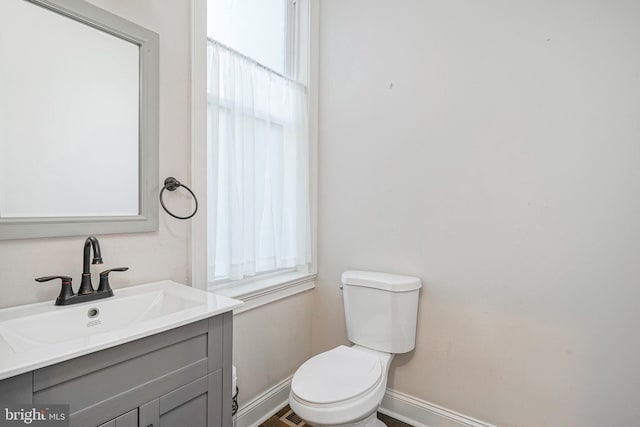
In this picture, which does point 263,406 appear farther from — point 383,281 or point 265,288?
point 383,281

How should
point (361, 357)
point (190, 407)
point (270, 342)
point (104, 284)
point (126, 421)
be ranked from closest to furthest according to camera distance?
point (126, 421) < point (190, 407) < point (104, 284) < point (361, 357) < point (270, 342)

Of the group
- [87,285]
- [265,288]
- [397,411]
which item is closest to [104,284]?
[87,285]

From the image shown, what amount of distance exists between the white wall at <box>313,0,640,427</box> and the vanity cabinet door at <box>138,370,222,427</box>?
1.09m

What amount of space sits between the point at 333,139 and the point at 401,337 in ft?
3.97

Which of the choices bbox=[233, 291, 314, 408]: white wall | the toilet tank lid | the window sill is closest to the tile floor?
bbox=[233, 291, 314, 408]: white wall

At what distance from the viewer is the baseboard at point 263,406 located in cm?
166

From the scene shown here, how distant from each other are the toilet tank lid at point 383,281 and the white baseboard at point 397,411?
2.14 feet

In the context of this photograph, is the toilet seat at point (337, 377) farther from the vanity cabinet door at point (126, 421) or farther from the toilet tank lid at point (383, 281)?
the vanity cabinet door at point (126, 421)

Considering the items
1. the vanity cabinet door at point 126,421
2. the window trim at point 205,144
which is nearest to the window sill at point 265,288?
the window trim at point 205,144

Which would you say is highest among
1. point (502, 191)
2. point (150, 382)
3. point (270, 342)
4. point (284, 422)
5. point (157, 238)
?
point (502, 191)

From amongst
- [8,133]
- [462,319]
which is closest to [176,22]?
[8,133]

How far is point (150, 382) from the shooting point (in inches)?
34.7

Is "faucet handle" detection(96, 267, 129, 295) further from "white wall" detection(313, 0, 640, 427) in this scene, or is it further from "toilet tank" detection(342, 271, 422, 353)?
"white wall" detection(313, 0, 640, 427)

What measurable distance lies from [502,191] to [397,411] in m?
1.31
